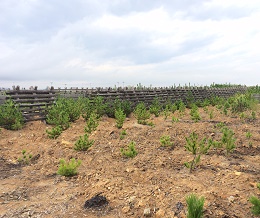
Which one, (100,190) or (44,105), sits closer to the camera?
(100,190)

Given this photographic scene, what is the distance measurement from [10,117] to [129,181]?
6766mm

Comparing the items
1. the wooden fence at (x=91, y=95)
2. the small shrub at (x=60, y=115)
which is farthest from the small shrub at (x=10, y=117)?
the small shrub at (x=60, y=115)

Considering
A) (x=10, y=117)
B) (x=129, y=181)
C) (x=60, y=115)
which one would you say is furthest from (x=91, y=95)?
(x=129, y=181)

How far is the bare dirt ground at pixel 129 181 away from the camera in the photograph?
3.24 metres

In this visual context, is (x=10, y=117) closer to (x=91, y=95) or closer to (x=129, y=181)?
(x=91, y=95)

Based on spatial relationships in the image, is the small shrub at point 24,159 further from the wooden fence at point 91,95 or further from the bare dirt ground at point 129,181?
the wooden fence at point 91,95

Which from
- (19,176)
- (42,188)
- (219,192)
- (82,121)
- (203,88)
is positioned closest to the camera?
(219,192)

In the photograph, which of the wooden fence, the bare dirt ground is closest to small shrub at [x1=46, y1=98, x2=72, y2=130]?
the wooden fence

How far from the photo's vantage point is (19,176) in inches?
192

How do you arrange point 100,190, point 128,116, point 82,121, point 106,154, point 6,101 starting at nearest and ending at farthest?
point 100,190, point 106,154, point 6,101, point 82,121, point 128,116

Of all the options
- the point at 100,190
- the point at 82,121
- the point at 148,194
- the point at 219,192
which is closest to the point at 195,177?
the point at 219,192

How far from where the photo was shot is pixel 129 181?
399 centimetres

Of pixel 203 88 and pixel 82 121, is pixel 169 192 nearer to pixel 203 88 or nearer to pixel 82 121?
pixel 82 121

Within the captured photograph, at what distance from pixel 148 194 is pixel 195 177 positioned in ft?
3.13
